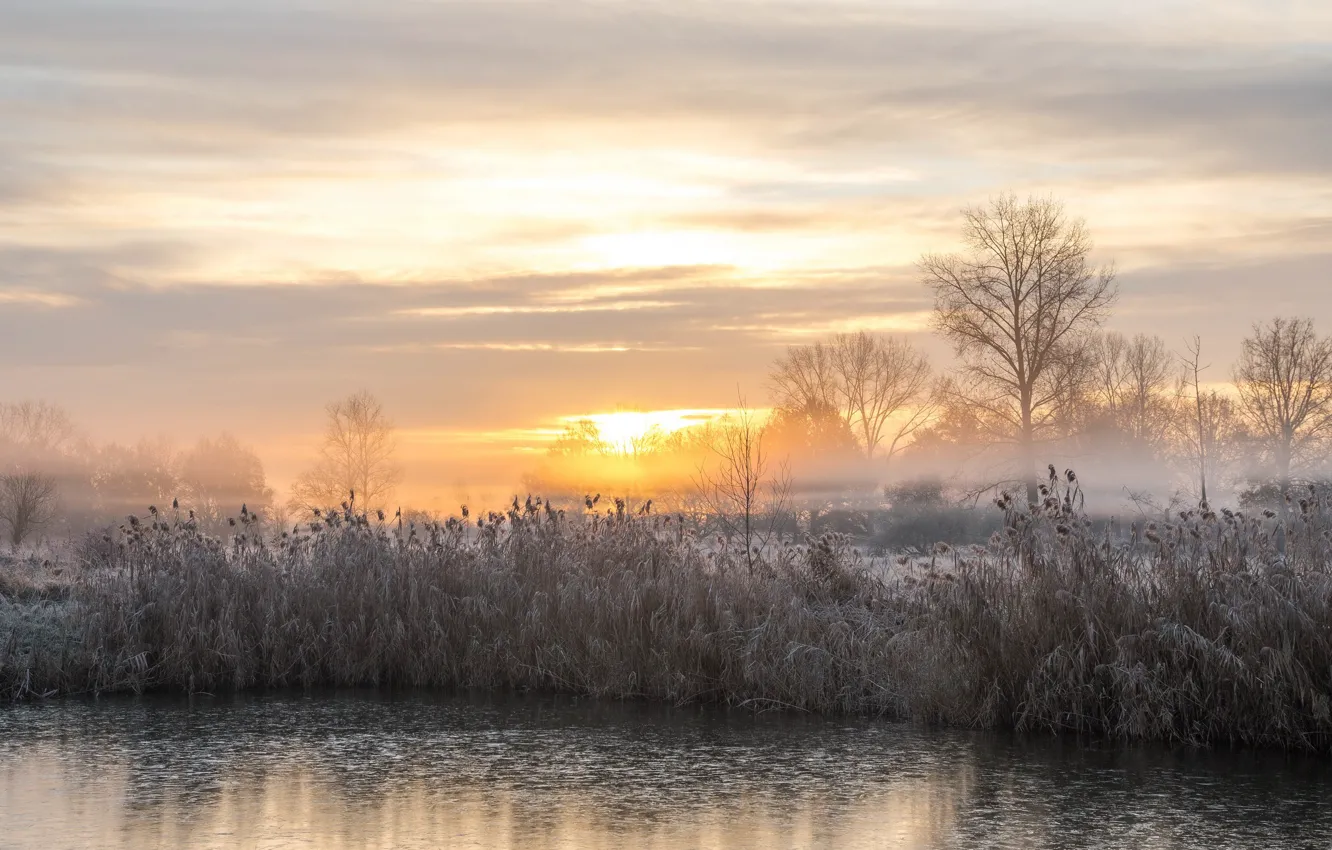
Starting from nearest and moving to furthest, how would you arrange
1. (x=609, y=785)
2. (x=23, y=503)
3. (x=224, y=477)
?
(x=609, y=785) → (x=23, y=503) → (x=224, y=477)

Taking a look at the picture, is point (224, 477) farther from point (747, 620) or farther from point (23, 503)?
point (747, 620)

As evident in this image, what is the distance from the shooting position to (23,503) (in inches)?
1860

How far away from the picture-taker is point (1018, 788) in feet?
32.6

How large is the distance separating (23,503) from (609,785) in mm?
43445

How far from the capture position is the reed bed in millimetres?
11422

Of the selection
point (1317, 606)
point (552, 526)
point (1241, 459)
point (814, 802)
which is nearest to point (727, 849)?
point (814, 802)

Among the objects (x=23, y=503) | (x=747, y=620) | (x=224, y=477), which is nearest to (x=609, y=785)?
(x=747, y=620)

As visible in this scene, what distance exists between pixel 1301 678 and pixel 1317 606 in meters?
0.64

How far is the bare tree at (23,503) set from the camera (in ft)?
153

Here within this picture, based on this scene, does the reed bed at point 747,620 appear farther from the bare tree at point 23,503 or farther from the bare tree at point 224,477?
the bare tree at point 224,477

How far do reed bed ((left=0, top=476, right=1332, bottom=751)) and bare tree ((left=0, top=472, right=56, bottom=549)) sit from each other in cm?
3274

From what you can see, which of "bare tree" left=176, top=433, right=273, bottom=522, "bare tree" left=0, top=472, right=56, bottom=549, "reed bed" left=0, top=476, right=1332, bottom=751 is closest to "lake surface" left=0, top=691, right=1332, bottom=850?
"reed bed" left=0, top=476, right=1332, bottom=751

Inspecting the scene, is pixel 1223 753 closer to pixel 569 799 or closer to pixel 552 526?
pixel 569 799

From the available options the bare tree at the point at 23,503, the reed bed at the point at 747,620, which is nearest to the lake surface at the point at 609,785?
the reed bed at the point at 747,620
